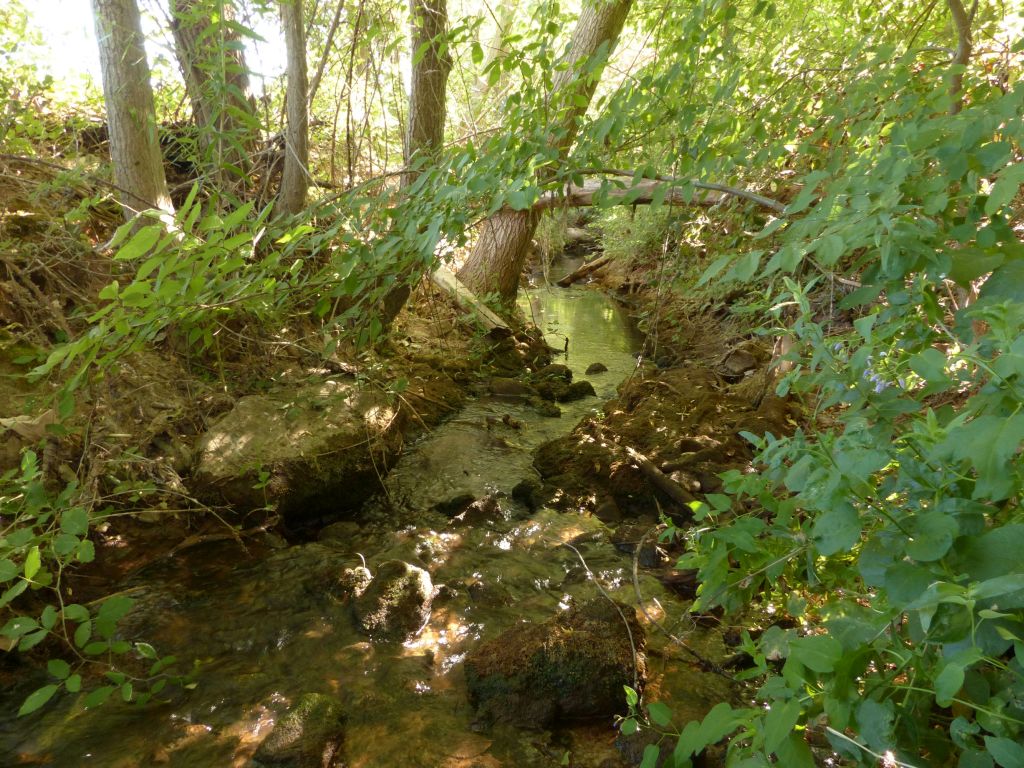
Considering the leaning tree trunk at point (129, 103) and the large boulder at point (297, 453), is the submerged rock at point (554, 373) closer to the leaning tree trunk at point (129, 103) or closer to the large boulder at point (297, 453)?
the large boulder at point (297, 453)

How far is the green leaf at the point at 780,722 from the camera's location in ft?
3.36

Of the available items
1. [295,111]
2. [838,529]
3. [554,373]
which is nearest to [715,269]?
[838,529]

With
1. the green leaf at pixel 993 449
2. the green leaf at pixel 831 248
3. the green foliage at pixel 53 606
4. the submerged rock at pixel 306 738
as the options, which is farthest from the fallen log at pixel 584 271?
the green leaf at pixel 993 449

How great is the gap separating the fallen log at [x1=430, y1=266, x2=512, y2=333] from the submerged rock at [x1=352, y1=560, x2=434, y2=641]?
329 centimetres

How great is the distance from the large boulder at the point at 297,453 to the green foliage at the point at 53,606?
0.94 m

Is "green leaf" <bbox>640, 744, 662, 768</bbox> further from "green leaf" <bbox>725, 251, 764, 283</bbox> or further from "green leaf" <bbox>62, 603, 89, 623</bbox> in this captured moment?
"green leaf" <bbox>62, 603, 89, 623</bbox>

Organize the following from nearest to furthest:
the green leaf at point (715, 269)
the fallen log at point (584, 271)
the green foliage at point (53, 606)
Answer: the green leaf at point (715, 269)
the green foliage at point (53, 606)
the fallen log at point (584, 271)

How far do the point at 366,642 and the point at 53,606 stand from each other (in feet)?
4.36

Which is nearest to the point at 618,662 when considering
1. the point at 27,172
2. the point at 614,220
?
the point at 27,172

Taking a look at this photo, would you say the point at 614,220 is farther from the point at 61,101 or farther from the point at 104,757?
the point at 104,757

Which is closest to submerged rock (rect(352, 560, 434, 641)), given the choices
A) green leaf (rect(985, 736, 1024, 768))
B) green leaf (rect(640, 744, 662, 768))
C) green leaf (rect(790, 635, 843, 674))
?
green leaf (rect(640, 744, 662, 768))

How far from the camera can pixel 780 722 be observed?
3.44ft

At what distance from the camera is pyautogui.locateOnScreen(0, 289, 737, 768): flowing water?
2.48 metres

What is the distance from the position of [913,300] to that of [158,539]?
153 inches
